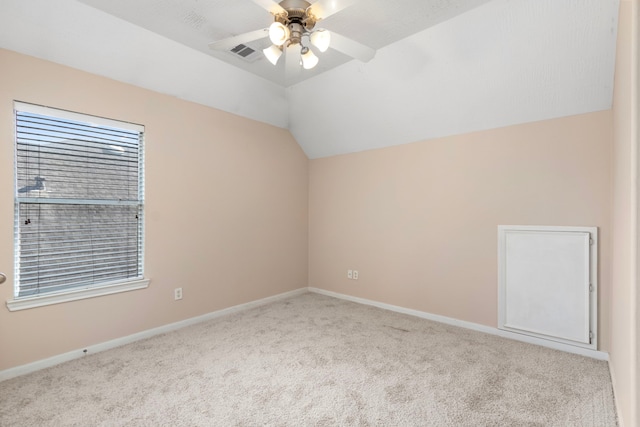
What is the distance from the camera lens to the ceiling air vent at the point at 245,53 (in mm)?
2734

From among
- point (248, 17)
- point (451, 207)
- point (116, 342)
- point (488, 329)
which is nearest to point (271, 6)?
point (248, 17)

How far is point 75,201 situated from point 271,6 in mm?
2211

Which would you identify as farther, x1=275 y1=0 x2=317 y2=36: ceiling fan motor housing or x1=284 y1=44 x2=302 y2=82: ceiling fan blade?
x1=284 y1=44 x2=302 y2=82: ceiling fan blade

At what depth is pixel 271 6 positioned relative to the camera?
172 centimetres

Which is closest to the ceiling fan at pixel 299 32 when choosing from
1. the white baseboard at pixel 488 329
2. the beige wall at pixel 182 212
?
the beige wall at pixel 182 212

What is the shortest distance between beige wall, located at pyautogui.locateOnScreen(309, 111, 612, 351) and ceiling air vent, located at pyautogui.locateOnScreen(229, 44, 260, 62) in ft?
5.82

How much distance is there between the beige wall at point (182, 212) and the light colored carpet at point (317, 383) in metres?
0.31

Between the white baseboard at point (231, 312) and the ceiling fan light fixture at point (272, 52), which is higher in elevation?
the ceiling fan light fixture at point (272, 52)

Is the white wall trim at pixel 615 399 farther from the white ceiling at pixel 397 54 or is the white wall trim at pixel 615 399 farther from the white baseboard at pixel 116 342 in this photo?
the white baseboard at pixel 116 342

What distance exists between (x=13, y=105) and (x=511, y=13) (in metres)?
3.62

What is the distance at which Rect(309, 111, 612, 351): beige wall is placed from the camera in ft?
8.45

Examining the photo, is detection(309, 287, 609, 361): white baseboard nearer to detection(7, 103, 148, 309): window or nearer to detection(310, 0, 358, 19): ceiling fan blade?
detection(7, 103, 148, 309): window

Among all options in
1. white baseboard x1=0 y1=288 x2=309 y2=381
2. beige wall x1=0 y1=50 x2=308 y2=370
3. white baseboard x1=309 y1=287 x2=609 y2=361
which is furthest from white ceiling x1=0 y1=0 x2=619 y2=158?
white baseboard x1=0 y1=288 x2=309 y2=381

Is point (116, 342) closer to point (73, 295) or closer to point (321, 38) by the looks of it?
point (73, 295)
